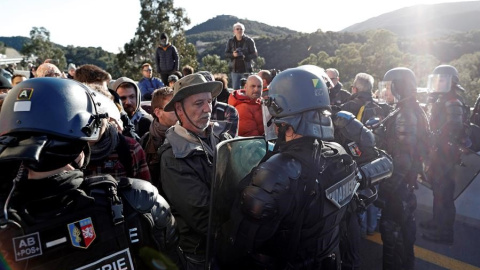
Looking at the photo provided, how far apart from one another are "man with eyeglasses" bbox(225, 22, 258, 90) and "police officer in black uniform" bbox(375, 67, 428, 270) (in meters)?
5.14

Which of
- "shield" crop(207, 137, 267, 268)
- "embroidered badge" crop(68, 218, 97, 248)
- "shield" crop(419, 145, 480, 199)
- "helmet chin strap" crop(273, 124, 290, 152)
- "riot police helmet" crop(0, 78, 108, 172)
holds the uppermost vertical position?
"riot police helmet" crop(0, 78, 108, 172)

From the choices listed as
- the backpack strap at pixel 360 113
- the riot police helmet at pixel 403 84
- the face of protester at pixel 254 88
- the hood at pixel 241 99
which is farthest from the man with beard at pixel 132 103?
the riot police helmet at pixel 403 84

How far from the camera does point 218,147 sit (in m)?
1.88

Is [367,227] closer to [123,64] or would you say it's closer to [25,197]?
[25,197]

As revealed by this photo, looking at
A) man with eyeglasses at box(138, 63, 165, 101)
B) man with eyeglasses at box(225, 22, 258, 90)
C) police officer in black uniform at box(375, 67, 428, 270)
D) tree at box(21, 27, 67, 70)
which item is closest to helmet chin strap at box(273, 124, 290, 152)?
police officer in black uniform at box(375, 67, 428, 270)

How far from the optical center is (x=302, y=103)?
2.03 metres

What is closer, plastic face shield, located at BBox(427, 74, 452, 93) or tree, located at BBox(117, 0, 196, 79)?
plastic face shield, located at BBox(427, 74, 452, 93)

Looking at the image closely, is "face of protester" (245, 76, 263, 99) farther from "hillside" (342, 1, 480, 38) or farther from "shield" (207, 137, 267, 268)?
"hillside" (342, 1, 480, 38)

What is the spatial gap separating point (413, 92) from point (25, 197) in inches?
146

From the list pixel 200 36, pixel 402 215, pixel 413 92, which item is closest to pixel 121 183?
pixel 402 215

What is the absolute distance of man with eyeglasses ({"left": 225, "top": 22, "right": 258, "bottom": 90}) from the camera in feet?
27.9

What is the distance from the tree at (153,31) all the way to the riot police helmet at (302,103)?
1117 inches

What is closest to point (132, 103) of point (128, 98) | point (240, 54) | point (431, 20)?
point (128, 98)

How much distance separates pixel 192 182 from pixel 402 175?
2.41 meters
